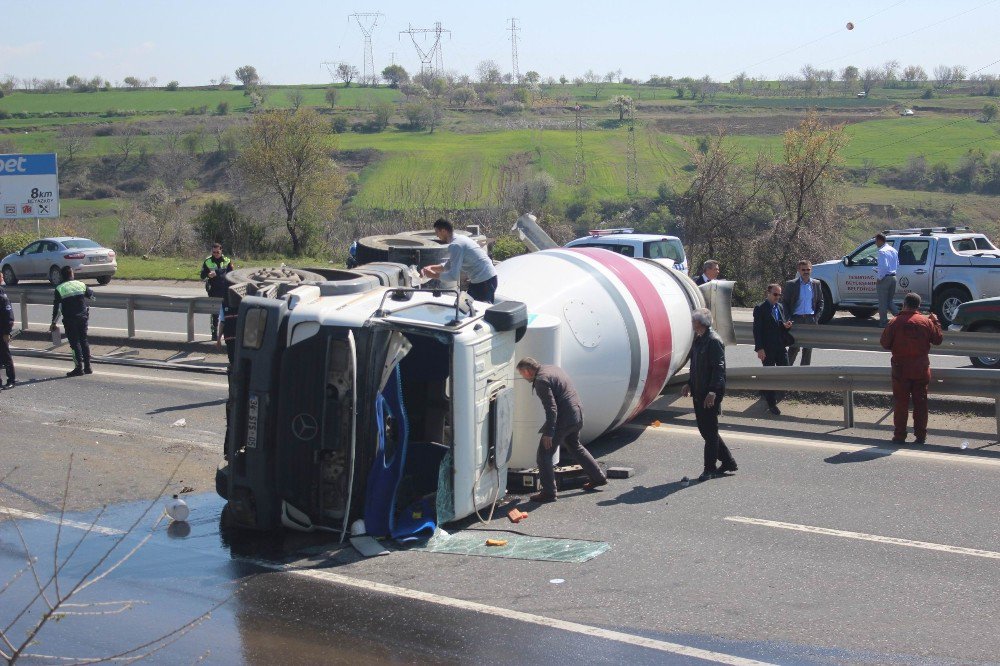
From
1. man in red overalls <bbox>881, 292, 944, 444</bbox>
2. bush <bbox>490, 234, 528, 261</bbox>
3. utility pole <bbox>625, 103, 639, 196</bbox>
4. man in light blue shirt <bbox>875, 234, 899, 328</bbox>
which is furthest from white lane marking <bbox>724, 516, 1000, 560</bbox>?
utility pole <bbox>625, 103, 639, 196</bbox>

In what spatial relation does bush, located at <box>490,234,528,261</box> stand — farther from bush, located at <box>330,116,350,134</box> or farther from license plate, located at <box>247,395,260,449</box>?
bush, located at <box>330,116,350,134</box>

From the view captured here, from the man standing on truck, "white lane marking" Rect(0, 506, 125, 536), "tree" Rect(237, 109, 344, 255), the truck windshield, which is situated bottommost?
"white lane marking" Rect(0, 506, 125, 536)

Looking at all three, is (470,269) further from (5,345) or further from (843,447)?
(5,345)

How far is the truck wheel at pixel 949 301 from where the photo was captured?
2056 cm

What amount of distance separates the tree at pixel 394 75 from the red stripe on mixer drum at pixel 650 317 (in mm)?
166382

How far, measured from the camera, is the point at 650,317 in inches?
456

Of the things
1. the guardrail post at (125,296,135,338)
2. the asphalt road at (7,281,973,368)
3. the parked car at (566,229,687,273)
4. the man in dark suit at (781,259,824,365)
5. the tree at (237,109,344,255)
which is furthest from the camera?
the tree at (237,109,344,255)

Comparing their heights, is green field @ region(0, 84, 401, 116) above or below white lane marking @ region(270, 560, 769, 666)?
above

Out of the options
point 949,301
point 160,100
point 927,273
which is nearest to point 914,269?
point 927,273

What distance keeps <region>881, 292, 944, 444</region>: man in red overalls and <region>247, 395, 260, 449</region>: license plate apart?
21.9 ft

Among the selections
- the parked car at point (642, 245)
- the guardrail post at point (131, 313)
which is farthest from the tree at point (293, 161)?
the guardrail post at point (131, 313)

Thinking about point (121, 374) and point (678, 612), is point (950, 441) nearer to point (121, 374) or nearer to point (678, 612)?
point (678, 612)

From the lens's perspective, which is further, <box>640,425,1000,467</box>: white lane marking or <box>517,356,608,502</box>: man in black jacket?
<box>640,425,1000,467</box>: white lane marking

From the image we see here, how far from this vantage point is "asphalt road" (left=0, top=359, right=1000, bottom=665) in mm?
6426
